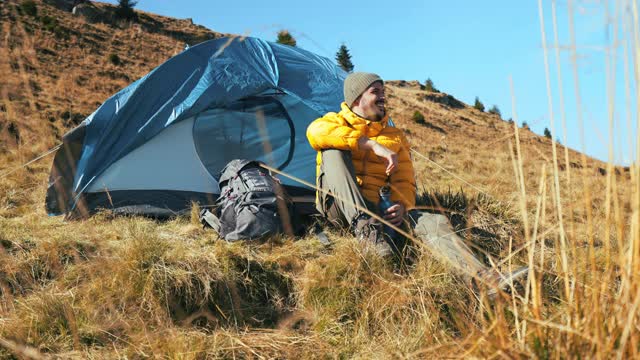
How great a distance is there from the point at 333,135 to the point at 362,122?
0.33m

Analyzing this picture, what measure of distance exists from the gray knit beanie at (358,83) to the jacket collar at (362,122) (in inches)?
3.5

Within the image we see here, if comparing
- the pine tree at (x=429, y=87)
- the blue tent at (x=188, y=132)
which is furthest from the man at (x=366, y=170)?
the pine tree at (x=429, y=87)

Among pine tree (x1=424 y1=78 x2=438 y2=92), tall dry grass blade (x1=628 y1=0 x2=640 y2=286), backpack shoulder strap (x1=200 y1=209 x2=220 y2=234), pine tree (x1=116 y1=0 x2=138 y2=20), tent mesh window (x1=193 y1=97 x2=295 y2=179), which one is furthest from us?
pine tree (x1=424 y1=78 x2=438 y2=92)

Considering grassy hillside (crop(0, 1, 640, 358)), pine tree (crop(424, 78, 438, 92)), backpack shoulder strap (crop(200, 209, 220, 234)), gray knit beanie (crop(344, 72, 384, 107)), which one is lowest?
pine tree (crop(424, 78, 438, 92))

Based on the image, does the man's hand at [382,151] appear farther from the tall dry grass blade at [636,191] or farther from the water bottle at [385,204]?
the tall dry grass blade at [636,191]

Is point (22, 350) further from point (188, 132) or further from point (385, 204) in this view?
point (188, 132)

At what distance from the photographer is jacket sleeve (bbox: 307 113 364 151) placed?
3164mm

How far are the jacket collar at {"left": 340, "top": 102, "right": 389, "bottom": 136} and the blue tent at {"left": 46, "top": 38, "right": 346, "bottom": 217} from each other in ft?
3.58

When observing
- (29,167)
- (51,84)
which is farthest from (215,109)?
(51,84)

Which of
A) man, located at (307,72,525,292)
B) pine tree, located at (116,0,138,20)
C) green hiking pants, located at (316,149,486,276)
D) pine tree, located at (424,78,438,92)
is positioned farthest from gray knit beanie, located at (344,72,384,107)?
pine tree, located at (424,78,438,92)

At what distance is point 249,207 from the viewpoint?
3535 mm

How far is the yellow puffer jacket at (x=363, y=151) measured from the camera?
3188mm

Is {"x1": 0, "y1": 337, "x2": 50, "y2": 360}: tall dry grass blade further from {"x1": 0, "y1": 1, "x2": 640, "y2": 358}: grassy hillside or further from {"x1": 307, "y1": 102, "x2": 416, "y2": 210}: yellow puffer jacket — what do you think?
{"x1": 307, "y1": 102, "x2": 416, "y2": 210}: yellow puffer jacket

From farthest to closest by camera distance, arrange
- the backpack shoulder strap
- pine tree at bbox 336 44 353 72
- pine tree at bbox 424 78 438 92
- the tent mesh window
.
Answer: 1. pine tree at bbox 424 78 438 92
2. the tent mesh window
3. the backpack shoulder strap
4. pine tree at bbox 336 44 353 72
